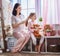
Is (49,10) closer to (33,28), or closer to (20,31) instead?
(33,28)

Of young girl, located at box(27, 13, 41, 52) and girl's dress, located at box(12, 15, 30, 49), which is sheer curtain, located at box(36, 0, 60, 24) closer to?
young girl, located at box(27, 13, 41, 52)

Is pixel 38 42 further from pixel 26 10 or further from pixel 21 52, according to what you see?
pixel 26 10

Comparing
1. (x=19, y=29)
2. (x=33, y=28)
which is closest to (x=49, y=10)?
(x=33, y=28)

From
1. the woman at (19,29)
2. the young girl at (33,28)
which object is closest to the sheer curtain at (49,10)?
the young girl at (33,28)

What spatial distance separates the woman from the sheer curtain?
0.73ft

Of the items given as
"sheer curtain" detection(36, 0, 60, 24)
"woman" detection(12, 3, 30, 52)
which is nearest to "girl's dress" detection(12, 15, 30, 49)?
"woman" detection(12, 3, 30, 52)

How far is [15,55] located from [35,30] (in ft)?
1.24

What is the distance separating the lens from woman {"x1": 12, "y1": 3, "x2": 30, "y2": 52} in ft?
7.34

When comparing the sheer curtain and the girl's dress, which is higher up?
the sheer curtain

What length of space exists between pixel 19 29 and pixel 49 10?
41cm

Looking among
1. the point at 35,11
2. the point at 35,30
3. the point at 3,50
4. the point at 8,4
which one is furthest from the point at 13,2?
the point at 3,50

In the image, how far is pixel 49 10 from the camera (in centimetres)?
220

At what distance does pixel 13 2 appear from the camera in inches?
89.6

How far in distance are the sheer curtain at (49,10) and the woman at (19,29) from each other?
0.22 metres
